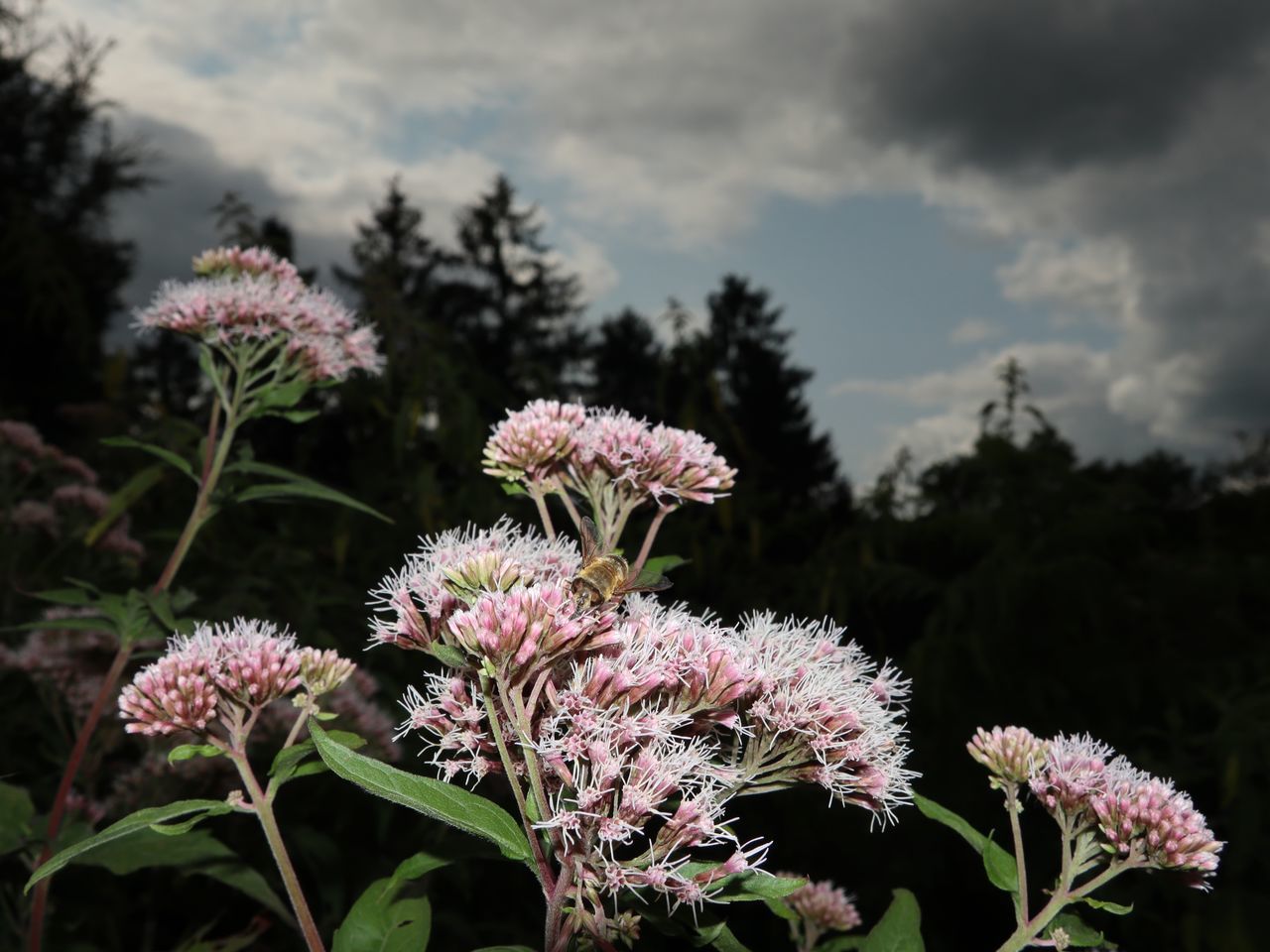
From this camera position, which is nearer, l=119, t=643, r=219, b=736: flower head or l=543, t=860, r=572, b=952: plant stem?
l=543, t=860, r=572, b=952: plant stem

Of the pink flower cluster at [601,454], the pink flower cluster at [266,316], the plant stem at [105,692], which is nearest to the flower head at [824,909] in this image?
the pink flower cluster at [601,454]

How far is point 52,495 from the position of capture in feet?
11.2

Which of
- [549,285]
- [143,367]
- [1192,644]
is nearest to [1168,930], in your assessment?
[1192,644]

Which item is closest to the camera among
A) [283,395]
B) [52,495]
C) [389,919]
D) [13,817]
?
[389,919]

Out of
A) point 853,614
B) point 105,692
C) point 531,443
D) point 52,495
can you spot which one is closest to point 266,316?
point 105,692

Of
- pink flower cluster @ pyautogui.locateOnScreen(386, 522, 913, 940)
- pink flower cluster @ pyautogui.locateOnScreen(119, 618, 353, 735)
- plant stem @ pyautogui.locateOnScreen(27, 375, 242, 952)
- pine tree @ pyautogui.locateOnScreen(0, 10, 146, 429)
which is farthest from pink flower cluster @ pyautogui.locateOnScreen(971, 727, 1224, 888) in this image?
pine tree @ pyautogui.locateOnScreen(0, 10, 146, 429)

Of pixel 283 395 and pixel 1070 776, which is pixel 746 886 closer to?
pixel 1070 776

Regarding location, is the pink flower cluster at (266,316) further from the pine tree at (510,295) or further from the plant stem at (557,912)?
the pine tree at (510,295)

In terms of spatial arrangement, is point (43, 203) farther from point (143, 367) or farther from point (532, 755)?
point (532, 755)

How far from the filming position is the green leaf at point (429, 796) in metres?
0.77

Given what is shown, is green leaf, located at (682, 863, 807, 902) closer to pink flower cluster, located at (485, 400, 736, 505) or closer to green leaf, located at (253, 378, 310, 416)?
pink flower cluster, located at (485, 400, 736, 505)

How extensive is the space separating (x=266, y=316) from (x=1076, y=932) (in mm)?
1698

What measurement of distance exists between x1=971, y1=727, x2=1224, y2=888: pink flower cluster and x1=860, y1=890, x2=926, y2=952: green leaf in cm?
22

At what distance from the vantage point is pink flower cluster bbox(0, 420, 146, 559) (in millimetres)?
3184
